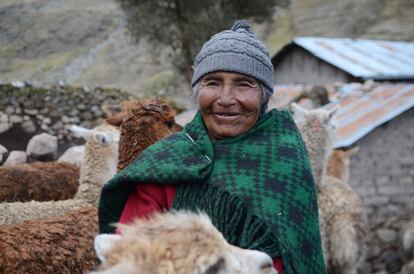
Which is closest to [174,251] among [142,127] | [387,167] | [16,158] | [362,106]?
[142,127]

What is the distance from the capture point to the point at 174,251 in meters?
1.24

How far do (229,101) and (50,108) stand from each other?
31.2ft

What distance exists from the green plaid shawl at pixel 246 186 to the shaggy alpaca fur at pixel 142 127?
1.75 m

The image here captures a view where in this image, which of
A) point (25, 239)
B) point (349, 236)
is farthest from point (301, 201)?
point (349, 236)

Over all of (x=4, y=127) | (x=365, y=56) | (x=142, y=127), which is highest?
(x=365, y=56)

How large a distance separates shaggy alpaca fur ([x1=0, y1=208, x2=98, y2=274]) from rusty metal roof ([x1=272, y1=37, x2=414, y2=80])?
11118mm

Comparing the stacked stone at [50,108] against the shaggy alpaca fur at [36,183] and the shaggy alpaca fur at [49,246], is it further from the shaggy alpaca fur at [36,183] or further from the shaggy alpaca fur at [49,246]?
the shaggy alpaca fur at [49,246]

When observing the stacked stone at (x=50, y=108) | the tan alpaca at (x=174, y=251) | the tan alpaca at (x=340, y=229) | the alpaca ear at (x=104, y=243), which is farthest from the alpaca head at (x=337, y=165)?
the stacked stone at (x=50, y=108)

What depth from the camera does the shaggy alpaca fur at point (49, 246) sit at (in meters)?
2.61

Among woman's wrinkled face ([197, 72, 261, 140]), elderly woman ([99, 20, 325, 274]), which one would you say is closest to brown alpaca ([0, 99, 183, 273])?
elderly woman ([99, 20, 325, 274])

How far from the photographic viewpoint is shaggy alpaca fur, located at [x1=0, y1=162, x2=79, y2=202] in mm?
4809

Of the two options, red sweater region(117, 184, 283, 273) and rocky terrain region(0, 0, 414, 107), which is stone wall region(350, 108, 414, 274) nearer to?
red sweater region(117, 184, 283, 273)

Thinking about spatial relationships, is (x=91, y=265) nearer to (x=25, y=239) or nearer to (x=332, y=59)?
(x=25, y=239)

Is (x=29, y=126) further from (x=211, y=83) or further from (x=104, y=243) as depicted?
(x=104, y=243)
